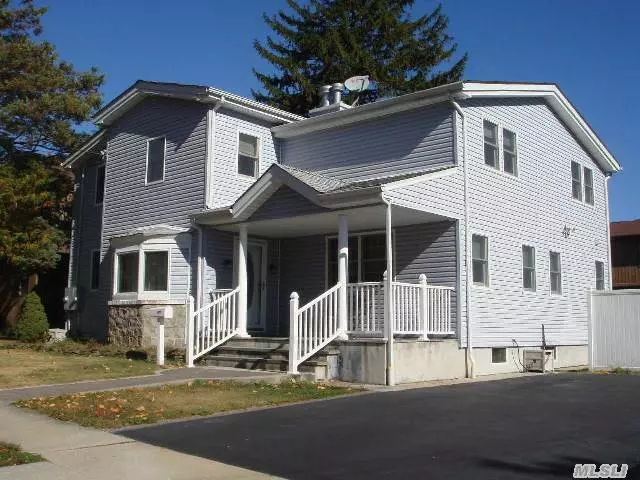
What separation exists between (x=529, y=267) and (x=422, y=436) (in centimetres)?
1163

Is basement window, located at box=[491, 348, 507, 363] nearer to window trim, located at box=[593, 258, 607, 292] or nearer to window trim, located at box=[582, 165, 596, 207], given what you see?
window trim, located at box=[593, 258, 607, 292]

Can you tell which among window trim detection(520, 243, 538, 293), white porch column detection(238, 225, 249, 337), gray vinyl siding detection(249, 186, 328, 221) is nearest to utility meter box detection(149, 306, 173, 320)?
white porch column detection(238, 225, 249, 337)

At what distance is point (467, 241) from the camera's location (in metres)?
15.8

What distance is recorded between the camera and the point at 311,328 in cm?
1386

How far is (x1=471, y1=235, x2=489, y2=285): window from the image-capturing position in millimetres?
16281

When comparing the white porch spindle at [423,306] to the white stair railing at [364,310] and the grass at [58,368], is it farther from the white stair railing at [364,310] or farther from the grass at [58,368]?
the grass at [58,368]

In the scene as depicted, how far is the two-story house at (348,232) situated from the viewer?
47.4 feet

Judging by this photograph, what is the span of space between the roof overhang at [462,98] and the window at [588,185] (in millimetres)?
686

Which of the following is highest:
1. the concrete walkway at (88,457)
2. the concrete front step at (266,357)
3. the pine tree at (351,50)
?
the pine tree at (351,50)

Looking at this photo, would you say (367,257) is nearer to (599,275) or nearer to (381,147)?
(381,147)

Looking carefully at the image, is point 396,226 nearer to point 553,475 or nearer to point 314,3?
point 553,475

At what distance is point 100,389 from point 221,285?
651 cm

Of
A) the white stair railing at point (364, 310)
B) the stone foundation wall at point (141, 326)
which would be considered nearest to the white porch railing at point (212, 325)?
the stone foundation wall at point (141, 326)

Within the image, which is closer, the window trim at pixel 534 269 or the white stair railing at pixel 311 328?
the white stair railing at pixel 311 328
